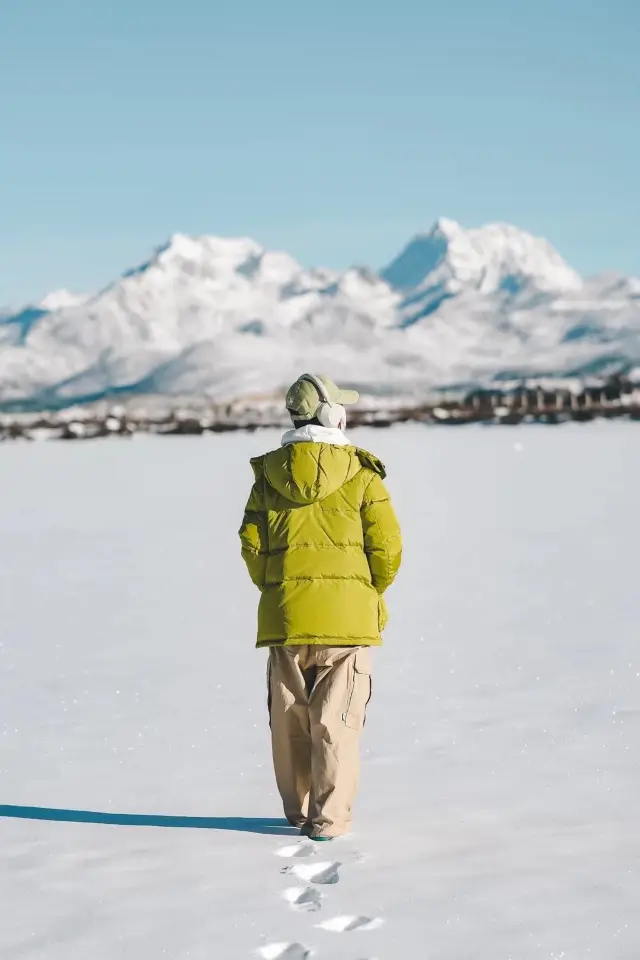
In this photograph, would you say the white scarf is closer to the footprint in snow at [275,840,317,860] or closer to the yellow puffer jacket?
the yellow puffer jacket

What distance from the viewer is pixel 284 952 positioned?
3947 mm

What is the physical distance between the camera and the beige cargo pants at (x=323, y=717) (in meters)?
5.08

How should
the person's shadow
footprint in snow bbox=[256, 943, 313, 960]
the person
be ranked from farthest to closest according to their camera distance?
the person's shadow → the person → footprint in snow bbox=[256, 943, 313, 960]

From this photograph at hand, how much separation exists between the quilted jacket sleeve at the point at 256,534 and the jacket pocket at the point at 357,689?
1.63 ft

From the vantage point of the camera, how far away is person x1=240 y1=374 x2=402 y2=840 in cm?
500

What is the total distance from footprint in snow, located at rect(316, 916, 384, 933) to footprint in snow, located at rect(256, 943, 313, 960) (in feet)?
0.53

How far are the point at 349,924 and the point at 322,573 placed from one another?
1399mm

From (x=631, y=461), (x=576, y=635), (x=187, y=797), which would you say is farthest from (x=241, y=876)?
(x=631, y=461)

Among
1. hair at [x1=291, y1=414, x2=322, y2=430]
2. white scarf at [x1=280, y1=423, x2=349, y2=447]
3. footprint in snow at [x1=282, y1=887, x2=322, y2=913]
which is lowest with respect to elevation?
footprint in snow at [x1=282, y1=887, x2=322, y2=913]

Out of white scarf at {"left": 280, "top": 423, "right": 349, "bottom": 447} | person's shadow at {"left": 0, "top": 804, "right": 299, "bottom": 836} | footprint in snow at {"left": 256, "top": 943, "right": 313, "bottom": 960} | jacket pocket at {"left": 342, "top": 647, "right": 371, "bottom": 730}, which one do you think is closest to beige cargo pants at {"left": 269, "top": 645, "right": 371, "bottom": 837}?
jacket pocket at {"left": 342, "top": 647, "right": 371, "bottom": 730}

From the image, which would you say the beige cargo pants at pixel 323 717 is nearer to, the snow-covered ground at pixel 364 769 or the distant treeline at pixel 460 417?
the snow-covered ground at pixel 364 769

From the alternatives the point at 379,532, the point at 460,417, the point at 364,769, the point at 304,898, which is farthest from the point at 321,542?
the point at 460,417

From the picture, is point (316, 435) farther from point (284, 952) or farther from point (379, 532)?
point (284, 952)

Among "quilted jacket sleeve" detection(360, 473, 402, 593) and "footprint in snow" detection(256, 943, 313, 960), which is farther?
"quilted jacket sleeve" detection(360, 473, 402, 593)
